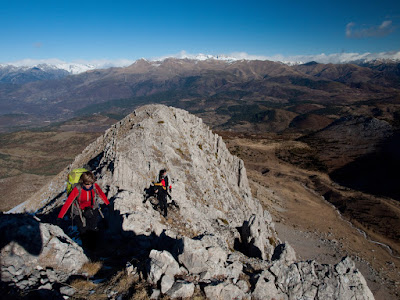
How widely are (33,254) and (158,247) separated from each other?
7322 mm

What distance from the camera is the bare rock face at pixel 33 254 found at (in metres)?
9.36

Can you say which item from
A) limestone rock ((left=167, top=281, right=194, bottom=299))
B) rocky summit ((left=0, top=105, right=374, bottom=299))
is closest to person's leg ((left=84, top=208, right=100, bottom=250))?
rocky summit ((left=0, top=105, right=374, bottom=299))

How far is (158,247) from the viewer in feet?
51.0

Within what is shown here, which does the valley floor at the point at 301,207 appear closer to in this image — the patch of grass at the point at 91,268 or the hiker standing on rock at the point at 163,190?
the hiker standing on rock at the point at 163,190

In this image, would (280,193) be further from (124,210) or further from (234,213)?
(124,210)

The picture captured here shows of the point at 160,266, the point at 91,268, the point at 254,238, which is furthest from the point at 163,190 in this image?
the point at 254,238

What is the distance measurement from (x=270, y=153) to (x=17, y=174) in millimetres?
138763

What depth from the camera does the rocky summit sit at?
33.1ft

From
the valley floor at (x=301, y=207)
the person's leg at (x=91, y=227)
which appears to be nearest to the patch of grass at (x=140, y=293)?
the person's leg at (x=91, y=227)

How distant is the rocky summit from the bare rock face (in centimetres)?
4

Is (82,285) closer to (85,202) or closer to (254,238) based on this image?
(85,202)

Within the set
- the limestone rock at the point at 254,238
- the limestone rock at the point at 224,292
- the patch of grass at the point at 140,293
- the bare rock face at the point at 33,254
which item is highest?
the bare rock face at the point at 33,254

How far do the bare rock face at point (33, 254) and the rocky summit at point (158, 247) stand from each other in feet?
0.13

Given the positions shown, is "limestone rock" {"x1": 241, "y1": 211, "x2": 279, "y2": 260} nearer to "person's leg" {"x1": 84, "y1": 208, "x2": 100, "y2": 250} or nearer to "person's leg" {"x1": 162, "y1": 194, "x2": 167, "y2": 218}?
"person's leg" {"x1": 162, "y1": 194, "x2": 167, "y2": 218}
